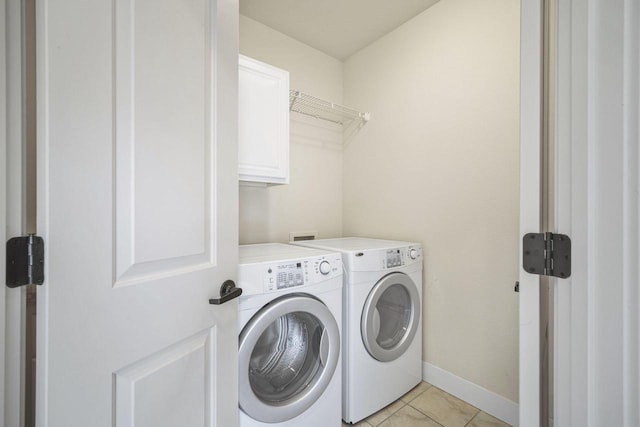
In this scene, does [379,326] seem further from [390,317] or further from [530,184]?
[530,184]

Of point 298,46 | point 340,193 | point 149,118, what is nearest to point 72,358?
point 149,118

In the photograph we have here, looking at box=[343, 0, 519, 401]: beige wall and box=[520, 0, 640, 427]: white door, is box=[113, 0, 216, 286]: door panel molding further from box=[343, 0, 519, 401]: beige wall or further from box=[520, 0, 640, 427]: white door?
box=[343, 0, 519, 401]: beige wall

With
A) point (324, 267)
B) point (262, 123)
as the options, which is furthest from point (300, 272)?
A: point (262, 123)

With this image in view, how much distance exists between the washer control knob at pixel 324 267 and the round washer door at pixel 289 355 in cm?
14

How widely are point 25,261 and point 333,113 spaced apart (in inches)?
89.8

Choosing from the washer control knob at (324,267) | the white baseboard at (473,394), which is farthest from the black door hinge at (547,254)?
the white baseboard at (473,394)

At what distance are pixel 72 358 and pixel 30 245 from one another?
9.8 inches

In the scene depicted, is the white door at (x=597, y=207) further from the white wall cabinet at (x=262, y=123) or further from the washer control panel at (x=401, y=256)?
the white wall cabinet at (x=262, y=123)

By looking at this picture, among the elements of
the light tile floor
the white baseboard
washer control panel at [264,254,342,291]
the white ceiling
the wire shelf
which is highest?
the white ceiling

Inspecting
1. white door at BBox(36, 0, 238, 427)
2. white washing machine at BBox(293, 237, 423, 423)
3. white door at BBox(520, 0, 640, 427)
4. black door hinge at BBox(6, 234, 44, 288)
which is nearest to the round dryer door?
white washing machine at BBox(293, 237, 423, 423)

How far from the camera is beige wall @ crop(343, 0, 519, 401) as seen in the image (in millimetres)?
1580

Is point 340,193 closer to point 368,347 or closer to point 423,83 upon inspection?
point 423,83

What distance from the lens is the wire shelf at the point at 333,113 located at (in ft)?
7.23

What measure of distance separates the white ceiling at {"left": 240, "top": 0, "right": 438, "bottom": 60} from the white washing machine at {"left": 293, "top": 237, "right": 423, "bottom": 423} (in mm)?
1658
